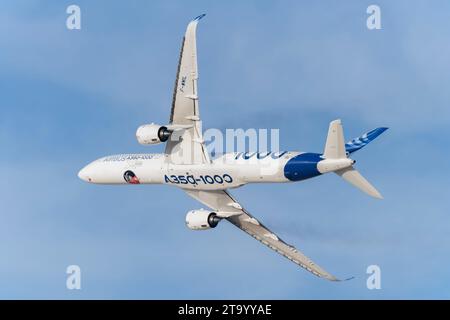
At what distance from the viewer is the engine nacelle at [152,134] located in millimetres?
99688

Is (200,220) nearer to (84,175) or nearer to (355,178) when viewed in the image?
(84,175)

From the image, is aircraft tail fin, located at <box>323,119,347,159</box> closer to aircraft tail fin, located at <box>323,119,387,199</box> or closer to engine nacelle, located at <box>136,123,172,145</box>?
aircraft tail fin, located at <box>323,119,387,199</box>

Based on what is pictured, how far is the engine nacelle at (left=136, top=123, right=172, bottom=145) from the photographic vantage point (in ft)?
327

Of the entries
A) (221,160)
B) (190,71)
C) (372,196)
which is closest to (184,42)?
(190,71)

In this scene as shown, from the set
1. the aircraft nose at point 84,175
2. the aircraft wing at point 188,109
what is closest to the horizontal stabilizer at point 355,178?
the aircraft wing at point 188,109

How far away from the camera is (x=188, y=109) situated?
9894 centimetres

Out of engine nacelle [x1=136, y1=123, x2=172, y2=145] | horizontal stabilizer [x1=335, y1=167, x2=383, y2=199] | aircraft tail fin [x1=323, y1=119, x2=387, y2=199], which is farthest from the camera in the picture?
engine nacelle [x1=136, y1=123, x2=172, y2=145]

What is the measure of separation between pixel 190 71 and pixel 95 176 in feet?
45.8

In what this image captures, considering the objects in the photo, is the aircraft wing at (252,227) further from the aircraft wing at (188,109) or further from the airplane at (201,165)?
the aircraft wing at (188,109)

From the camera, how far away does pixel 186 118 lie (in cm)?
9881

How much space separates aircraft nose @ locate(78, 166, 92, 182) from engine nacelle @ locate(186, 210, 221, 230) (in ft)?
29.4

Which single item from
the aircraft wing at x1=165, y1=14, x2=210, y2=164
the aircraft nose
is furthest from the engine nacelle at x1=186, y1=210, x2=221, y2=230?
the aircraft nose

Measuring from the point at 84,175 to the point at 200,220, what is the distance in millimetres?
10627
